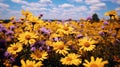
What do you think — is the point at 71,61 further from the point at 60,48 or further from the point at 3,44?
the point at 3,44

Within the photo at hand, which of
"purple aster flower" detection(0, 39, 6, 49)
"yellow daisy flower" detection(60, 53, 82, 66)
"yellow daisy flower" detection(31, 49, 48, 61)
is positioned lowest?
"yellow daisy flower" detection(60, 53, 82, 66)

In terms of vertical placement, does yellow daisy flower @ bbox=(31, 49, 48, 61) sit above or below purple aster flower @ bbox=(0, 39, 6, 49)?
below

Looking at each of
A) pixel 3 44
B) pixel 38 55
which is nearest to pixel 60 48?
pixel 38 55

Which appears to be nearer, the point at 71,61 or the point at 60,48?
the point at 71,61

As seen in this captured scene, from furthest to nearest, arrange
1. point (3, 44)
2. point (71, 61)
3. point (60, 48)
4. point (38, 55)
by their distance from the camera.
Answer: point (3, 44) → point (60, 48) → point (38, 55) → point (71, 61)

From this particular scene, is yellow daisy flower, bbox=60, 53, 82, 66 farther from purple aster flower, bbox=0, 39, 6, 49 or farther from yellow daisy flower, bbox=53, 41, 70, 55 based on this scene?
purple aster flower, bbox=0, 39, 6, 49

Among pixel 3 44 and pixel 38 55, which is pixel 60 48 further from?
pixel 3 44

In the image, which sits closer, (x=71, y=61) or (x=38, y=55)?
(x=71, y=61)

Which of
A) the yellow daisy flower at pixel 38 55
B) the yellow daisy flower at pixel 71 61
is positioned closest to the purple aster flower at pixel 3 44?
the yellow daisy flower at pixel 38 55

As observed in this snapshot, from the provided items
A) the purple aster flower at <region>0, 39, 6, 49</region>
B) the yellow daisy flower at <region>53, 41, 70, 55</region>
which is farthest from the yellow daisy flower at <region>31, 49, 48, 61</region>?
the purple aster flower at <region>0, 39, 6, 49</region>

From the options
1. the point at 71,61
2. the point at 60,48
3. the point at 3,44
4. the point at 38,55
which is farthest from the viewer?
the point at 3,44

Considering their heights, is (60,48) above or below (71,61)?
above

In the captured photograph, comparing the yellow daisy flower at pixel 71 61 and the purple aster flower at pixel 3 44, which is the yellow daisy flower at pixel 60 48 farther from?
the purple aster flower at pixel 3 44

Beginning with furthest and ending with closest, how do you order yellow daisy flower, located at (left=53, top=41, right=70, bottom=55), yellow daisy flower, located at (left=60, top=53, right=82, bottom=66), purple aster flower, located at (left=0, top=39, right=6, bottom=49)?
purple aster flower, located at (left=0, top=39, right=6, bottom=49) → yellow daisy flower, located at (left=53, top=41, right=70, bottom=55) → yellow daisy flower, located at (left=60, top=53, right=82, bottom=66)
